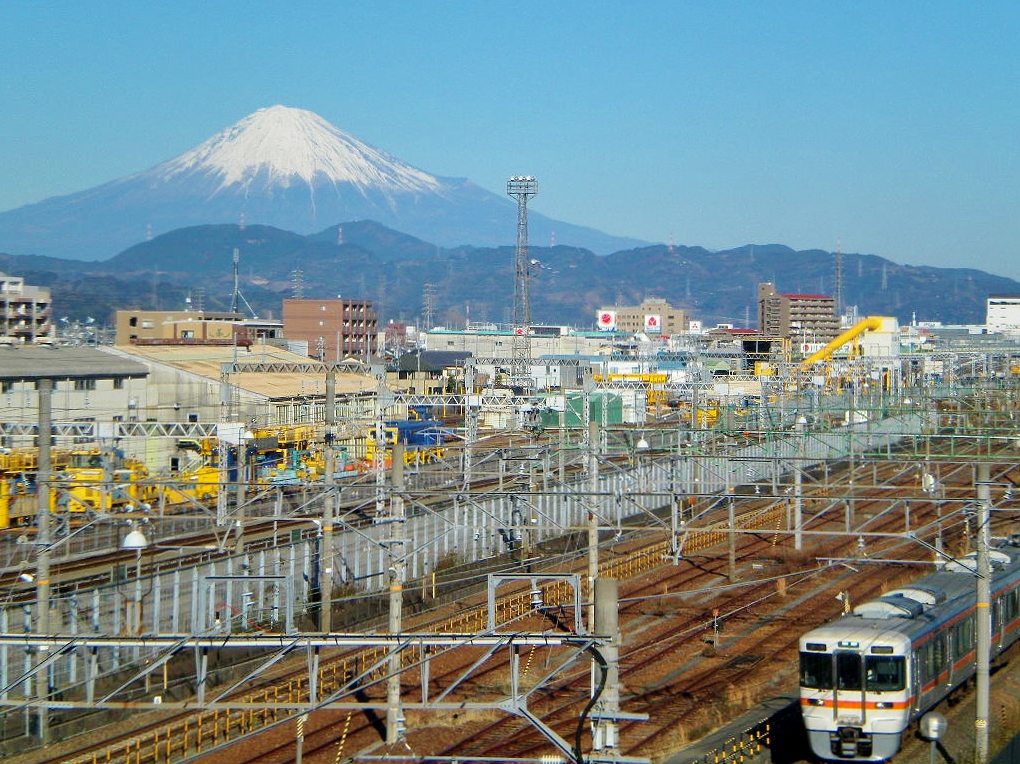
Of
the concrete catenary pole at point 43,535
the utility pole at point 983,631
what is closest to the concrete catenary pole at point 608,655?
the utility pole at point 983,631

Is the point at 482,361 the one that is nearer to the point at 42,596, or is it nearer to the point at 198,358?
the point at 198,358

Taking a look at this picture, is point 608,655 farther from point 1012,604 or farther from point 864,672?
point 1012,604

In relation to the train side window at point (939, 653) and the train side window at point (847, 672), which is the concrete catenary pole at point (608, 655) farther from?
the train side window at point (939, 653)

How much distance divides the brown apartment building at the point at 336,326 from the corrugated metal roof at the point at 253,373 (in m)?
29.9

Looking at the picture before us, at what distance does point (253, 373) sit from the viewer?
28156 millimetres

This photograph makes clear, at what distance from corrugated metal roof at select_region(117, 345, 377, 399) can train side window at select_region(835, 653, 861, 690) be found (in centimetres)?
1753

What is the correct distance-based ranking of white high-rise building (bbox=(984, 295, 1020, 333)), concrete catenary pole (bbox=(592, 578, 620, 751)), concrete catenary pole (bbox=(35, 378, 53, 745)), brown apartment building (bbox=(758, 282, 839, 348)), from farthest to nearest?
white high-rise building (bbox=(984, 295, 1020, 333)) → brown apartment building (bbox=(758, 282, 839, 348)) → concrete catenary pole (bbox=(35, 378, 53, 745)) → concrete catenary pole (bbox=(592, 578, 620, 751))

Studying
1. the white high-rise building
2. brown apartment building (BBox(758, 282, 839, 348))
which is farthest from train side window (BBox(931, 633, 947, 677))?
the white high-rise building

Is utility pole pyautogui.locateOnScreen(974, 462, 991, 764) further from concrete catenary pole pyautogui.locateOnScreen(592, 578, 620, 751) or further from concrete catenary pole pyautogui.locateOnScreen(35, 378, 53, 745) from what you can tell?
concrete catenary pole pyautogui.locateOnScreen(35, 378, 53, 745)

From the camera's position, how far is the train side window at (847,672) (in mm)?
8266

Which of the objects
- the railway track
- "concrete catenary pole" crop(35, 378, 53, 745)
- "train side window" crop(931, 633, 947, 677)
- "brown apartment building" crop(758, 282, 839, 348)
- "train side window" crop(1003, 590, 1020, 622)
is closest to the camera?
"concrete catenary pole" crop(35, 378, 53, 745)

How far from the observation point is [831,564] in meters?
16.7

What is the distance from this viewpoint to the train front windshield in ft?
27.0

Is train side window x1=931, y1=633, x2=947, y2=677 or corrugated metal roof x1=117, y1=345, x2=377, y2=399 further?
corrugated metal roof x1=117, y1=345, x2=377, y2=399
